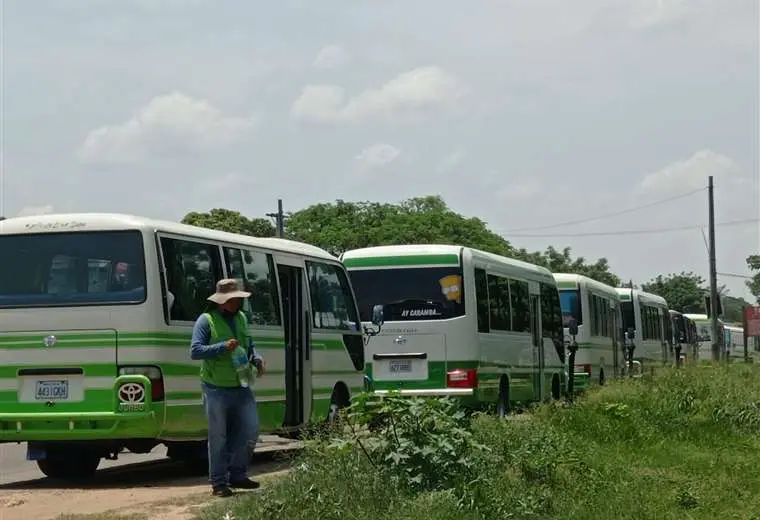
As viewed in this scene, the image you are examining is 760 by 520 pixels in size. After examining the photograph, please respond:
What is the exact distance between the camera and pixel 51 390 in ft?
39.0

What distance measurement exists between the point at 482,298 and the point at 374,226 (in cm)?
5481

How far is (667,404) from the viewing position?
17609 mm

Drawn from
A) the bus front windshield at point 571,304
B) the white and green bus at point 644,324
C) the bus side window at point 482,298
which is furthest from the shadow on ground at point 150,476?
the white and green bus at point 644,324

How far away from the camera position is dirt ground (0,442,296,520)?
385 inches

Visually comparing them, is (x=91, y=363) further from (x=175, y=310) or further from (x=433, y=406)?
(x=433, y=406)

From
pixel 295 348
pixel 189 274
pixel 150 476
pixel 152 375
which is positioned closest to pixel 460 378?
pixel 295 348

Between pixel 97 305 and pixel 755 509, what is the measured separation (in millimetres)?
6309

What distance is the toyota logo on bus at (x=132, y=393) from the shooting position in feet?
38.1

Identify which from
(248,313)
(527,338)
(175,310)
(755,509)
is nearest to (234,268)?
(248,313)

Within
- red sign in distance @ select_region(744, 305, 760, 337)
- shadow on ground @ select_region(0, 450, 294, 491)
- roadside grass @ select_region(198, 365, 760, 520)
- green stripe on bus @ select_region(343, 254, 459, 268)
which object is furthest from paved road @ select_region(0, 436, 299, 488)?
red sign in distance @ select_region(744, 305, 760, 337)

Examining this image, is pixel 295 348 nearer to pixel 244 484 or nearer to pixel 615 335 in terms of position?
pixel 244 484

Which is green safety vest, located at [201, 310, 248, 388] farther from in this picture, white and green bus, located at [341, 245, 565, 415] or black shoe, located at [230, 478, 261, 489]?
white and green bus, located at [341, 245, 565, 415]

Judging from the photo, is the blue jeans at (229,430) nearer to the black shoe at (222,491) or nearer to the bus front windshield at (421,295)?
the black shoe at (222,491)

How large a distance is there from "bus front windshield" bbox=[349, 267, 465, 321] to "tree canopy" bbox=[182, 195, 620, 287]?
48.2 meters
